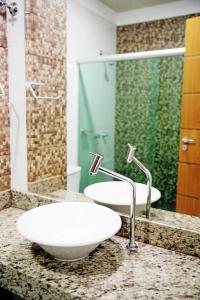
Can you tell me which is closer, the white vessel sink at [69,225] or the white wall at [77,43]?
the white vessel sink at [69,225]

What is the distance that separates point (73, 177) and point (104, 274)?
65 cm

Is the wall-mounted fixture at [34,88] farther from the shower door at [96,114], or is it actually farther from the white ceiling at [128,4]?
the white ceiling at [128,4]

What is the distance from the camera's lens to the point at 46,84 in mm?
1629

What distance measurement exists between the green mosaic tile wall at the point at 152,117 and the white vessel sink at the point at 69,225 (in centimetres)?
25

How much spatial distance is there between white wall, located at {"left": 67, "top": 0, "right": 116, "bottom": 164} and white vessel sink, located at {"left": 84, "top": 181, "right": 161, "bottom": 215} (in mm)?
224

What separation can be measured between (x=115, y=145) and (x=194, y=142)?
0.37 m

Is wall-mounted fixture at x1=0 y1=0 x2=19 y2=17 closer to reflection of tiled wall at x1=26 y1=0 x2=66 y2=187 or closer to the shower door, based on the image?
reflection of tiled wall at x1=26 y1=0 x2=66 y2=187

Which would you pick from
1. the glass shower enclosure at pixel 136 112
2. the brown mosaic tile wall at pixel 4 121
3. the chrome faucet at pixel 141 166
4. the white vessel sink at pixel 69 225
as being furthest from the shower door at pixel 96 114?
the brown mosaic tile wall at pixel 4 121

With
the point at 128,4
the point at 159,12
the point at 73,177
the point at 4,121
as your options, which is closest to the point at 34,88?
the point at 4,121

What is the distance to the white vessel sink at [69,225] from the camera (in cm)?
100

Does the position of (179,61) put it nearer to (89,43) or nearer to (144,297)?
(89,43)

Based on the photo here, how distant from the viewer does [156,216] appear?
125cm

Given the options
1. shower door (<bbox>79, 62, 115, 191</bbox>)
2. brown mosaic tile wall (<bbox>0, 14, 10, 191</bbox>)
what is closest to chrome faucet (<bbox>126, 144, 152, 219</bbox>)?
shower door (<bbox>79, 62, 115, 191</bbox>)

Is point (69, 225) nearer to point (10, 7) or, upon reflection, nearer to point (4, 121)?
point (4, 121)
